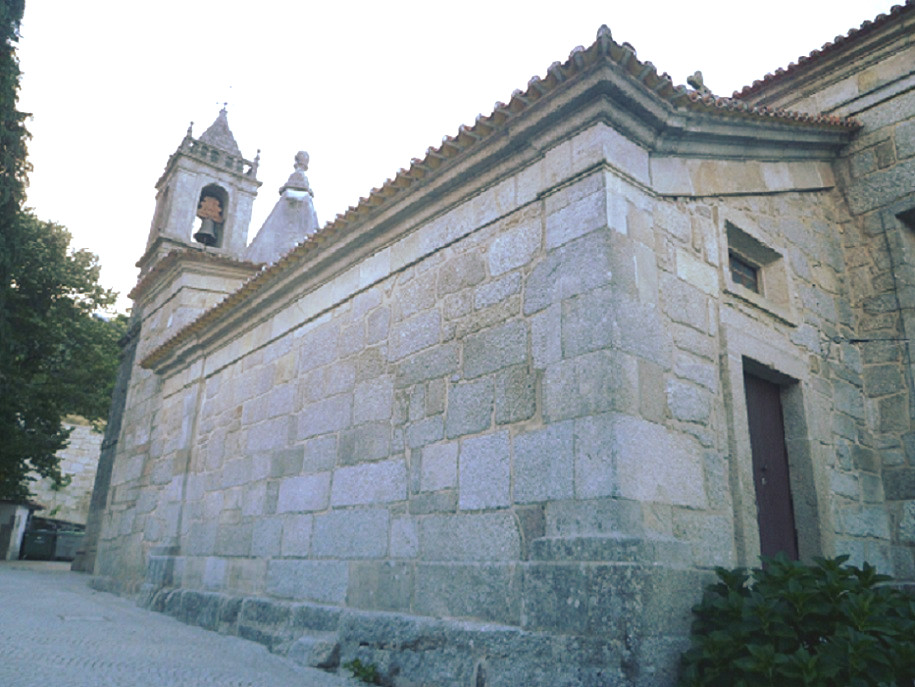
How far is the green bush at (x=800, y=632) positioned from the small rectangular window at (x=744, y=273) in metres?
2.17

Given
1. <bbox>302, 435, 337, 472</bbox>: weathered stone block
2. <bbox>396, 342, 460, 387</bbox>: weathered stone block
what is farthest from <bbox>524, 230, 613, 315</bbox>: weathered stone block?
<bbox>302, 435, 337, 472</bbox>: weathered stone block

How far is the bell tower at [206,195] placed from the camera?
52.4ft

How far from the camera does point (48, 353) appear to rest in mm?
16016

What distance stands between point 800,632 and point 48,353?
680 inches

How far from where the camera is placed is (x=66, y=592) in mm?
8328

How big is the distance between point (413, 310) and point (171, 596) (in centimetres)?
429

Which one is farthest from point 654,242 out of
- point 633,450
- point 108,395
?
point 108,395

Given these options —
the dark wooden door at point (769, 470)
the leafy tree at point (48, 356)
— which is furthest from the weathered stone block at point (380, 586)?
the leafy tree at point (48, 356)

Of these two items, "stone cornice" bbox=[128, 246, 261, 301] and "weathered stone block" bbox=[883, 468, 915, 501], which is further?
"stone cornice" bbox=[128, 246, 261, 301]

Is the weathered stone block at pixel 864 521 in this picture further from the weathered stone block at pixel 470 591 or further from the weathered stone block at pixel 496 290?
the weathered stone block at pixel 496 290

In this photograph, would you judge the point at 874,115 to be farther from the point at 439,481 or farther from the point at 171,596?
the point at 171,596

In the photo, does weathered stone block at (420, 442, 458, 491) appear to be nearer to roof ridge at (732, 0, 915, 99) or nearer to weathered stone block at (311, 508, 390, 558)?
weathered stone block at (311, 508, 390, 558)

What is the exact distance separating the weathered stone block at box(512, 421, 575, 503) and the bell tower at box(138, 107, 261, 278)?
44.8ft

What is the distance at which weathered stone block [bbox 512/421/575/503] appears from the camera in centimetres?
343
